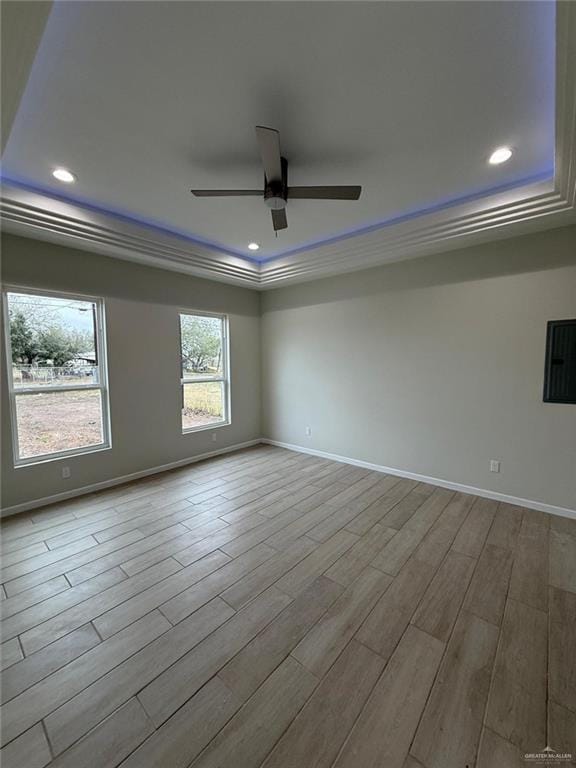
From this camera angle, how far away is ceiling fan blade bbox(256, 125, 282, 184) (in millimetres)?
1689

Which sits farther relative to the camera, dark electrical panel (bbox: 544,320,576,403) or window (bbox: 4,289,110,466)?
window (bbox: 4,289,110,466)

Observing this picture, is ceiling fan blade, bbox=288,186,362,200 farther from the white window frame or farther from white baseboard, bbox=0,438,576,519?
white baseboard, bbox=0,438,576,519

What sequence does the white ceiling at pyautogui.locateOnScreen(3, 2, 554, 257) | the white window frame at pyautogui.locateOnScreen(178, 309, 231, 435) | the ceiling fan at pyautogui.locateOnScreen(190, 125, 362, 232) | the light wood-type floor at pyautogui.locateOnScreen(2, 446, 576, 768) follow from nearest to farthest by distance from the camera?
the light wood-type floor at pyautogui.locateOnScreen(2, 446, 576, 768), the white ceiling at pyautogui.locateOnScreen(3, 2, 554, 257), the ceiling fan at pyautogui.locateOnScreen(190, 125, 362, 232), the white window frame at pyautogui.locateOnScreen(178, 309, 231, 435)

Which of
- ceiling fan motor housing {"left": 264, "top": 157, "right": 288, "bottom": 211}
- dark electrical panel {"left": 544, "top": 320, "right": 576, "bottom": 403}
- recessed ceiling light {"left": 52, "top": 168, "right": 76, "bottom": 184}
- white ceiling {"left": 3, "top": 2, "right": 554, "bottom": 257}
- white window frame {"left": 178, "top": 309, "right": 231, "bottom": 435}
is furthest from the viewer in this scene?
white window frame {"left": 178, "top": 309, "right": 231, "bottom": 435}

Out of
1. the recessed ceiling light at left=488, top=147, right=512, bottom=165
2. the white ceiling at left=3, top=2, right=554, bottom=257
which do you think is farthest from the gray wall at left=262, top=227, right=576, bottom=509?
the recessed ceiling light at left=488, top=147, right=512, bottom=165

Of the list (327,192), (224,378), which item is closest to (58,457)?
(224,378)

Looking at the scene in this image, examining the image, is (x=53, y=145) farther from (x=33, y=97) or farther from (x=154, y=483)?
(x=154, y=483)

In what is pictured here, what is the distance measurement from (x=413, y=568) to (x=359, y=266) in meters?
3.33

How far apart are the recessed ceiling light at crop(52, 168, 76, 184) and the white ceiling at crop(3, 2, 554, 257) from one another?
0.09 meters

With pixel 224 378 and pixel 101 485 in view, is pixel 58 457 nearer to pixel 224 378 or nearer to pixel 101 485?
pixel 101 485

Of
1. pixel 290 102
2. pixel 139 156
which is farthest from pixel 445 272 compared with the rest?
pixel 139 156

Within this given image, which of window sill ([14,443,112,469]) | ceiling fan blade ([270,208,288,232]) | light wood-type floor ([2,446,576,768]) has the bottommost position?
light wood-type floor ([2,446,576,768])

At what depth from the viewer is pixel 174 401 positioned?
425 centimetres

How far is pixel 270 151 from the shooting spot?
6.10ft
